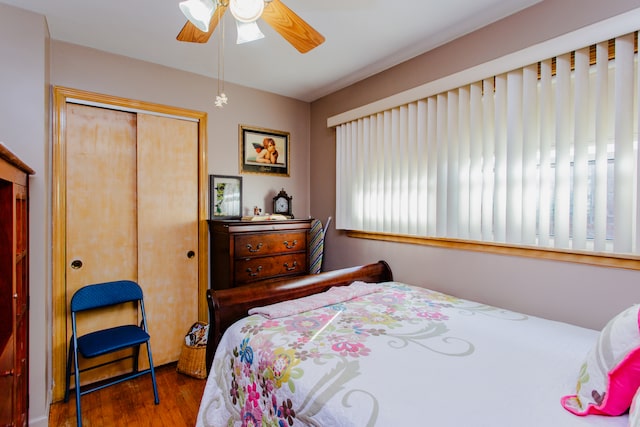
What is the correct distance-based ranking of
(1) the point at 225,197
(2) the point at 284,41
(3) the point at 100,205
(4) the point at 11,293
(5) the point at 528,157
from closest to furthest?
(4) the point at 11,293, (5) the point at 528,157, (2) the point at 284,41, (3) the point at 100,205, (1) the point at 225,197

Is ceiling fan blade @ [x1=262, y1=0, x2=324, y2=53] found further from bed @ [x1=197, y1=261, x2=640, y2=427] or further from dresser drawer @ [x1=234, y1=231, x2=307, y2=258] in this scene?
dresser drawer @ [x1=234, y1=231, x2=307, y2=258]

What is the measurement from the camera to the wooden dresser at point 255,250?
250 centimetres

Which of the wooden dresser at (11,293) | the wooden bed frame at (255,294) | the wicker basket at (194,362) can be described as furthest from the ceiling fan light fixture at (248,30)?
the wicker basket at (194,362)

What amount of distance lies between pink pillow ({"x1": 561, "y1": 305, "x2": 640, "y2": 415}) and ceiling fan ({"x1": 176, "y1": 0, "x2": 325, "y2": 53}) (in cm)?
161

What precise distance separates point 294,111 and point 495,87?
6.66ft

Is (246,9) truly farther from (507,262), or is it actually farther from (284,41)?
(507,262)

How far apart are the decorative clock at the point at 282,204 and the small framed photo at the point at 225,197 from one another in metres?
0.35

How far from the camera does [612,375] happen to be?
0.91 metres

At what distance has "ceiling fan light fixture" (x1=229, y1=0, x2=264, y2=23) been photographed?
1.31 metres

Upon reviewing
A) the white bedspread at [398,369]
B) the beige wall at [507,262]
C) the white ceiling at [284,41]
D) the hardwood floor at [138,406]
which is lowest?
the hardwood floor at [138,406]

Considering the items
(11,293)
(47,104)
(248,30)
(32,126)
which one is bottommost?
(11,293)

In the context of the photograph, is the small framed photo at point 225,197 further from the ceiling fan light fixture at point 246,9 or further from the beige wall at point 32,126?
the ceiling fan light fixture at point 246,9

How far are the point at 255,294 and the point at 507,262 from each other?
1.53 m

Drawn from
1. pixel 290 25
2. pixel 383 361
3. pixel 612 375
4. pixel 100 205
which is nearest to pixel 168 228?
pixel 100 205
